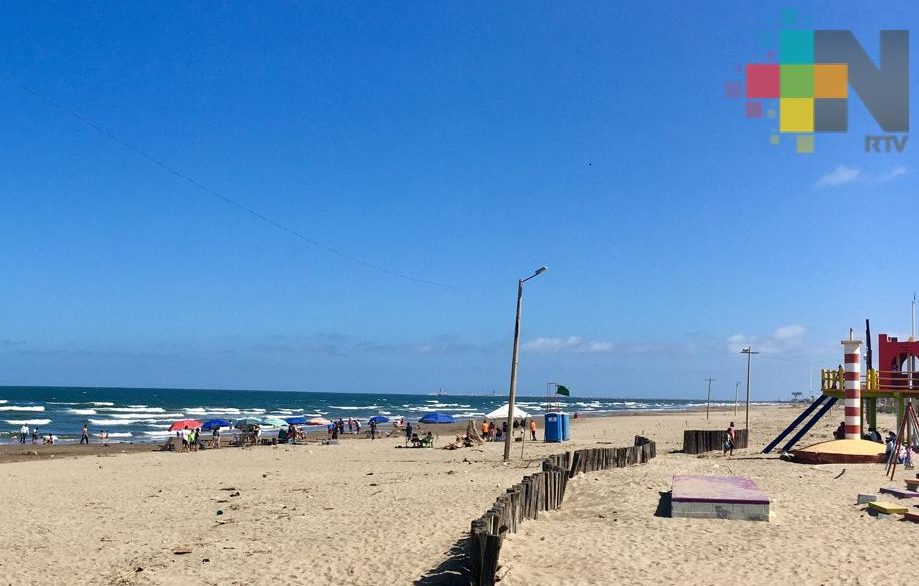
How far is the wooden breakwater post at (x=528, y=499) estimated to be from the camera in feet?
32.6

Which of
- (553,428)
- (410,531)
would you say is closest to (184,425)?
(553,428)

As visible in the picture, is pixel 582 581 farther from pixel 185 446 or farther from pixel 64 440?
pixel 64 440

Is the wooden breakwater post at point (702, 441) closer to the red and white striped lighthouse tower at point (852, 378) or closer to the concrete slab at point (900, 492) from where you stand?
the red and white striped lighthouse tower at point (852, 378)

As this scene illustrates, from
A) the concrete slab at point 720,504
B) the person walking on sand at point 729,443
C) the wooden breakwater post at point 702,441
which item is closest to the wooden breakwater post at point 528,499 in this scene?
the concrete slab at point 720,504

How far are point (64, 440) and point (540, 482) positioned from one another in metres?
42.9

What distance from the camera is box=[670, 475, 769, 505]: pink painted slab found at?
15.3m

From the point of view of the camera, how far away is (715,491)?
16.3 metres

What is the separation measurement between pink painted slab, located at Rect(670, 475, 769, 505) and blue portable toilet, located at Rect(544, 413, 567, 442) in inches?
812

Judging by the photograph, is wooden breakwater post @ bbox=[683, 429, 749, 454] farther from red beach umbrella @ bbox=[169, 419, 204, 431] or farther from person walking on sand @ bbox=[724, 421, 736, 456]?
red beach umbrella @ bbox=[169, 419, 204, 431]

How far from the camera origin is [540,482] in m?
15.7

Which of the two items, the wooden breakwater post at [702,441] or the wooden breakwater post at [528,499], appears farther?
the wooden breakwater post at [702,441]

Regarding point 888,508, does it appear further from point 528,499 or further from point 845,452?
point 845,452

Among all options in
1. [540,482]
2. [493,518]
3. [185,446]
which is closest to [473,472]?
[540,482]

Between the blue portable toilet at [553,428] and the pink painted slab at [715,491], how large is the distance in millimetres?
20620
